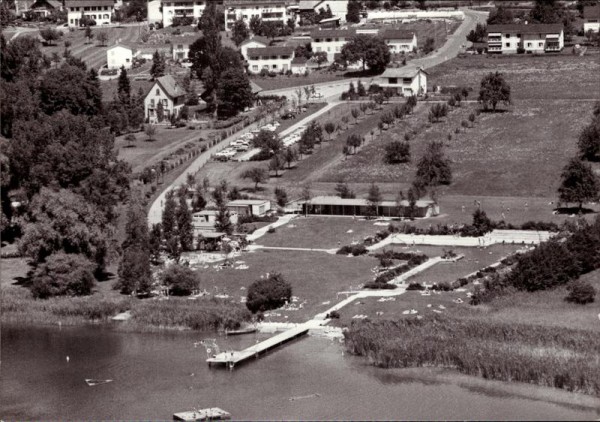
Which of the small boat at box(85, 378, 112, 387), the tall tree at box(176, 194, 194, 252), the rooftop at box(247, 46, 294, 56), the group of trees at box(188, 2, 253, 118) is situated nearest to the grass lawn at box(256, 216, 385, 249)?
the tall tree at box(176, 194, 194, 252)

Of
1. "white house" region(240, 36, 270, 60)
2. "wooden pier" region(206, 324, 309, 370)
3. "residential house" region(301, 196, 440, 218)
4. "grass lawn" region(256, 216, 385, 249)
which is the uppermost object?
"white house" region(240, 36, 270, 60)

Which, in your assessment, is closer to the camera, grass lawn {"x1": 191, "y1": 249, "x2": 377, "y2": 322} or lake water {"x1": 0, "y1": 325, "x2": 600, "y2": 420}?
lake water {"x1": 0, "y1": 325, "x2": 600, "y2": 420}

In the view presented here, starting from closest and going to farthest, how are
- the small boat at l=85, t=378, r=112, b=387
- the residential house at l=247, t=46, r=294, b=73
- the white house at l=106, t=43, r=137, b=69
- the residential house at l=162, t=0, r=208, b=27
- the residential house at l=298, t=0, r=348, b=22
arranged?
the small boat at l=85, t=378, r=112, b=387 < the residential house at l=247, t=46, r=294, b=73 < the white house at l=106, t=43, r=137, b=69 < the residential house at l=162, t=0, r=208, b=27 < the residential house at l=298, t=0, r=348, b=22

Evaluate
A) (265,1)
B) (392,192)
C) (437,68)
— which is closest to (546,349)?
(392,192)

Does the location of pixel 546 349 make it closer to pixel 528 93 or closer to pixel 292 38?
pixel 528 93

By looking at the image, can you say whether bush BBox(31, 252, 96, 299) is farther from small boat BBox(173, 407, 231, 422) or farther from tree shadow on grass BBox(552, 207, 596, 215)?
tree shadow on grass BBox(552, 207, 596, 215)

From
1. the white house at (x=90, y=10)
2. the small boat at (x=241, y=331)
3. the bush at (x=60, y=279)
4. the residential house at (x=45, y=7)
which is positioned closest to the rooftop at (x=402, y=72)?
the white house at (x=90, y=10)

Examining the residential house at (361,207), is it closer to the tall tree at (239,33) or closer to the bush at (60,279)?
the bush at (60,279)

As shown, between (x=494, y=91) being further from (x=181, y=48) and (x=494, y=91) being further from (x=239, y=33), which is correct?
(x=239, y=33)
